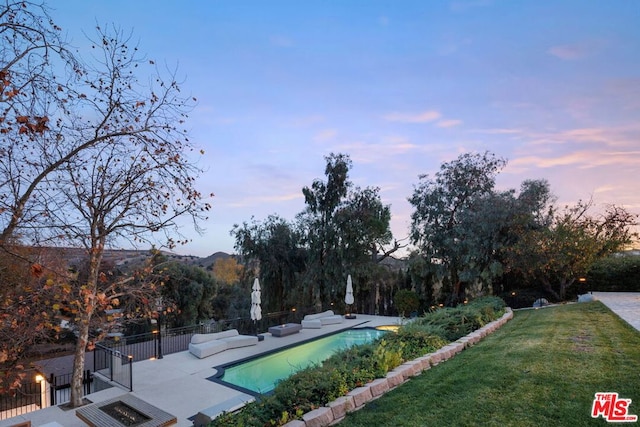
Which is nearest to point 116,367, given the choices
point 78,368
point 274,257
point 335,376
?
point 78,368

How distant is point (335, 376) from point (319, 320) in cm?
828

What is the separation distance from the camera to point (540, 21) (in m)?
7.54

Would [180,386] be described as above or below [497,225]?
below

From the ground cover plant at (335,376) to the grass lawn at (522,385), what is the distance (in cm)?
41

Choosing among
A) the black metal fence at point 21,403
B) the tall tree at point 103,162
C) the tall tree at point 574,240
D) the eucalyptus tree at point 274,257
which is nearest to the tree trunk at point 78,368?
the tall tree at point 103,162

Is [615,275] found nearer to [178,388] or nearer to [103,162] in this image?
[178,388]

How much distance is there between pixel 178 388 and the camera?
6684 mm

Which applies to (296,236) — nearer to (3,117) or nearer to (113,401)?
(113,401)

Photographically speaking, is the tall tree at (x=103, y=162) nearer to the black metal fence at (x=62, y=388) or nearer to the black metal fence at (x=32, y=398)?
the black metal fence at (x=62, y=388)

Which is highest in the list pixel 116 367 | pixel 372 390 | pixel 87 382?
pixel 372 390

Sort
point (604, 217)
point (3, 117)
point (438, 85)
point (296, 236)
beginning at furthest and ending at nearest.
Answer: point (296, 236) → point (604, 217) → point (438, 85) → point (3, 117)

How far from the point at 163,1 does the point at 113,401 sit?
6521 mm

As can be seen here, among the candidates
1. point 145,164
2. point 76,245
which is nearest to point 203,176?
point 145,164

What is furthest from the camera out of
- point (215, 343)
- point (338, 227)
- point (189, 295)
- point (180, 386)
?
point (189, 295)
